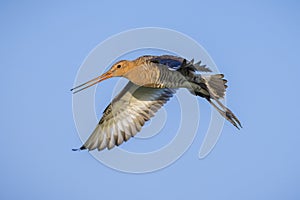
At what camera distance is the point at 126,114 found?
6.76 metres

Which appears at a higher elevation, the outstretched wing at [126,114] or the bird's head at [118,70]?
the bird's head at [118,70]

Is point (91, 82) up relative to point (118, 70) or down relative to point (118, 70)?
down

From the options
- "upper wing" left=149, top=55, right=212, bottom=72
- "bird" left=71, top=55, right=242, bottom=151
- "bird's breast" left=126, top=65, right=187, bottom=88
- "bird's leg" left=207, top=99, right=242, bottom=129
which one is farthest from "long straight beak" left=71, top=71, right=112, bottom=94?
"bird's leg" left=207, top=99, right=242, bottom=129

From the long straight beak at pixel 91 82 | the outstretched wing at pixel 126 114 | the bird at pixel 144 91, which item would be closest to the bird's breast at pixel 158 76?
the bird at pixel 144 91

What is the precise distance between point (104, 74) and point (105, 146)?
902 mm

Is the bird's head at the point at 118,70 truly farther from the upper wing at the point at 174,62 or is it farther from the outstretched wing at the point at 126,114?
the outstretched wing at the point at 126,114

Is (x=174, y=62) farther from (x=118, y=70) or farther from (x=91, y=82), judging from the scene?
(x=91, y=82)

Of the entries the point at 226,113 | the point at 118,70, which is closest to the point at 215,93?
the point at 226,113

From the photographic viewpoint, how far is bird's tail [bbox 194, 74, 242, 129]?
6.30 metres

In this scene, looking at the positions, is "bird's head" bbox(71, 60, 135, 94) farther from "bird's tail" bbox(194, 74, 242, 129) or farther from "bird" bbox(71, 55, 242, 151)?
"bird's tail" bbox(194, 74, 242, 129)

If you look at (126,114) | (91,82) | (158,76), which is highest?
(158,76)

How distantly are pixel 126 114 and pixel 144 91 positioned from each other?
1.27 feet

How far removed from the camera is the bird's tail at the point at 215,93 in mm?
6301

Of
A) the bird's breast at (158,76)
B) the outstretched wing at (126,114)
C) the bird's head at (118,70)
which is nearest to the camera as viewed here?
the bird's breast at (158,76)
